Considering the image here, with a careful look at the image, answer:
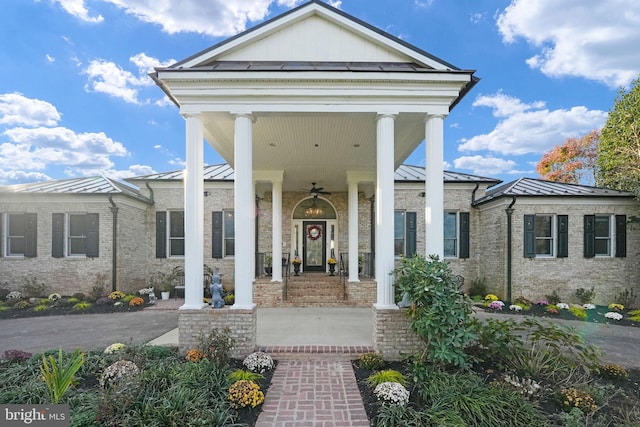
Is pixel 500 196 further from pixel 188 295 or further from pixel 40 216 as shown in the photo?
pixel 40 216

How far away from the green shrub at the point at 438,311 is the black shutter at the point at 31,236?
12.7m

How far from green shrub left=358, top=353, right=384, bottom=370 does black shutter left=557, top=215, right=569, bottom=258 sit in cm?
952

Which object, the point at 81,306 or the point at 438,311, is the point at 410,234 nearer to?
the point at 438,311

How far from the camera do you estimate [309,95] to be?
5539 millimetres

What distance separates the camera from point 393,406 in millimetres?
3582

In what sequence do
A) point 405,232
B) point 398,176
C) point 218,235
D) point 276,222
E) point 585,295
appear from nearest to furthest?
1. point 276,222
2. point 585,295
3. point 218,235
4. point 405,232
5. point 398,176

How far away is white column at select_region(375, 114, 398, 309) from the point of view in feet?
17.6

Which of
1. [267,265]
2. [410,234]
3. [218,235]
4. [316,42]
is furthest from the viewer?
[410,234]

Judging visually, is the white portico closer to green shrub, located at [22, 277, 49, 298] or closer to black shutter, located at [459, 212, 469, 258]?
black shutter, located at [459, 212, 469, 258]

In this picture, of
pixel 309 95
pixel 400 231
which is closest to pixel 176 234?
pixel 400 231

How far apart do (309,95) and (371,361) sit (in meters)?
4.49

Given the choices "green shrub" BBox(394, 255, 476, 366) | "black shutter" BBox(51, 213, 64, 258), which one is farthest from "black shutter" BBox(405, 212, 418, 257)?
"black shutter" BBox(51, 213, 64, 258)

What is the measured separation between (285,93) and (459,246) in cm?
1000

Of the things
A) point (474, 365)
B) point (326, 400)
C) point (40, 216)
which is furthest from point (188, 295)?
point (40, 216)
